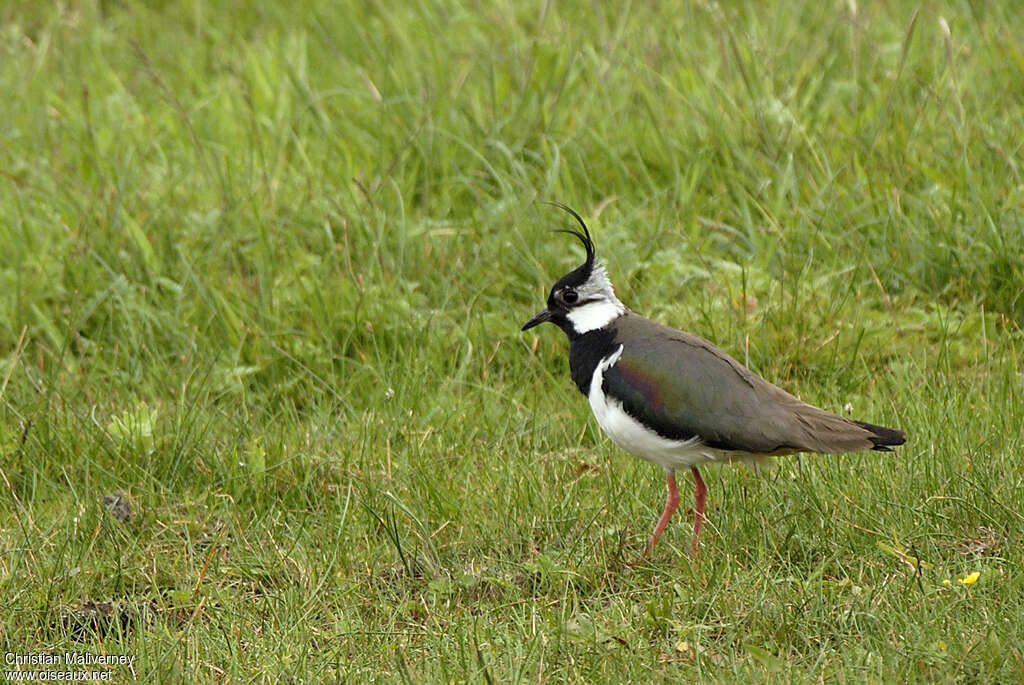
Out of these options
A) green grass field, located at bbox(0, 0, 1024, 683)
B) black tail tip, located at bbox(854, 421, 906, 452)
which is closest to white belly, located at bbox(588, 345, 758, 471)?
green grass field, located at bbox(0, 0, 1024, 683)

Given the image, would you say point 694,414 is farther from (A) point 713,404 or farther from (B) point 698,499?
(B) point 698,499

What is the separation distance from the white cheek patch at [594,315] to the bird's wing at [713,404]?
1.00 ft

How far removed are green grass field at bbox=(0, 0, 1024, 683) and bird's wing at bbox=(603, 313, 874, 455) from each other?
29 cm

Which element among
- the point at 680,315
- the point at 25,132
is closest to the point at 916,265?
the point at 680,315

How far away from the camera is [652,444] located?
435cm

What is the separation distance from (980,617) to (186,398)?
3392 millimetres

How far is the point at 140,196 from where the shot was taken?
22.5ft

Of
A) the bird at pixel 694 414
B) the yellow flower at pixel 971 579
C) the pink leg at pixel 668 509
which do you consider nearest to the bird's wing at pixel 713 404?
the bird at pixel 694 414

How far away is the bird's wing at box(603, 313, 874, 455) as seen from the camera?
4191 millimetres

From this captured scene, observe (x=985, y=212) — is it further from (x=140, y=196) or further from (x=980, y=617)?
(x=140, y=196)

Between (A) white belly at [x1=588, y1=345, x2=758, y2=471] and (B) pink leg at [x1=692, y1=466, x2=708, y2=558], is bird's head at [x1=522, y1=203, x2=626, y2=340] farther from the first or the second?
(B) pink leg at [x1=692, y1=466, x2=708, y2=558]

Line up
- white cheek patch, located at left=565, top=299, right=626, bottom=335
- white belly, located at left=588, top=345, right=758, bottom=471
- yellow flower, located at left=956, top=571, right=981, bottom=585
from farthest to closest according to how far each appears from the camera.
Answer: white cheek patch, located at left=565, top=299, right=626, bottom=335 → white belly, located at left=588, top=345, right=758, bottom=471 → yellow flower, located at left=956, top=571, right=981, bottom=585

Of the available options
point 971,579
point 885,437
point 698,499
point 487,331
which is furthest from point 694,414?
point 487,331

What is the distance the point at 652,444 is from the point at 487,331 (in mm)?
1748
